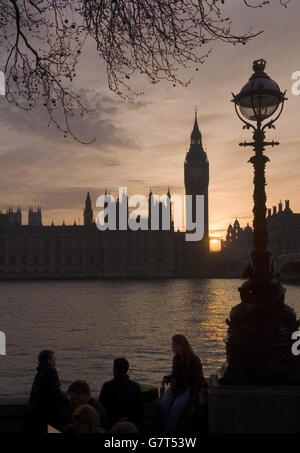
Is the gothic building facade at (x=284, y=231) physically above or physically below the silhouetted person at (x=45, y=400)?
above

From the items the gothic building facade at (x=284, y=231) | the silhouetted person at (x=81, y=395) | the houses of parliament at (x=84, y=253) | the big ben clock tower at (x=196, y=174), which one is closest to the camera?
the silhouetted person at (x=81, y=395)

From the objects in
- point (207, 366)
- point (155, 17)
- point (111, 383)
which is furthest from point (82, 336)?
point (155, 17)

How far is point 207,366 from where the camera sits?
642 inches

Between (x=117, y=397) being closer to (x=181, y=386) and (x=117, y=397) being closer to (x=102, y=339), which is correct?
(x=181, y=386)

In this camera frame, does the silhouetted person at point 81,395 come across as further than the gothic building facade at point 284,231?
No

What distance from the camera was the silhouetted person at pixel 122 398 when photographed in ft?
15.3

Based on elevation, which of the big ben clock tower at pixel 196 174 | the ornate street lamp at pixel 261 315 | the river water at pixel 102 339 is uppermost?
the big ben clock tower at pixel 196 174

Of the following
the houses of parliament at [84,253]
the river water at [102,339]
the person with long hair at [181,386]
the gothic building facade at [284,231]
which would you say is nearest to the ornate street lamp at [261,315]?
the person with long hair at [181,386]

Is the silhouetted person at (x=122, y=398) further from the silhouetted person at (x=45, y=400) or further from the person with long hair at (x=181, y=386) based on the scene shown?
the silhouetted person at (x=45, y=400)

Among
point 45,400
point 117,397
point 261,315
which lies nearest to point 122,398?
point 117,397

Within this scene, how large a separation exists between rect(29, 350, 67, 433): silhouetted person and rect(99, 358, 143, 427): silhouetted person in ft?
1.58

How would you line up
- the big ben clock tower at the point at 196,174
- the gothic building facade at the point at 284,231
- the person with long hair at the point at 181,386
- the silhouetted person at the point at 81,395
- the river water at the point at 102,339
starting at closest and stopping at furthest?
1. the silhouetted person at the point at 81,395
2. the person with long hair at the point at 181,386
3. the river water at the point at 102,339
4. the gothic building facade at the point at 284,231
5. the big ben clock tower at the point at 196,174
